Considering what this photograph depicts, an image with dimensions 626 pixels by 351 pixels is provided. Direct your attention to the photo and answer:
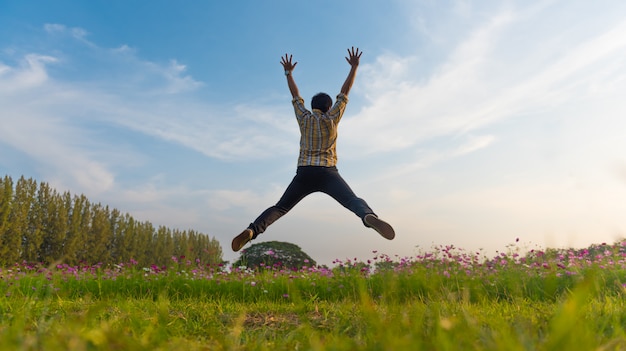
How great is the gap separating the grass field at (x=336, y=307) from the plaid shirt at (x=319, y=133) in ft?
6.26

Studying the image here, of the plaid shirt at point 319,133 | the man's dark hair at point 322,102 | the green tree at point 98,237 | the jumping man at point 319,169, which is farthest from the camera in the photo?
the green tree at point 98,237

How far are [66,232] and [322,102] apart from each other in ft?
102

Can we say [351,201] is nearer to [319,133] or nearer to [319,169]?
[319,169]

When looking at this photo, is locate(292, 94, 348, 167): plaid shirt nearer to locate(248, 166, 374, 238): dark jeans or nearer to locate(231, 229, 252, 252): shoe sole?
locate(248, 166, 374, 238): dark jeans

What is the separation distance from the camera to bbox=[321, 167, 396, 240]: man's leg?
248 inches

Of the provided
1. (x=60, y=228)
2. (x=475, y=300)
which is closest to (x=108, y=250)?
(x=60, y=228)

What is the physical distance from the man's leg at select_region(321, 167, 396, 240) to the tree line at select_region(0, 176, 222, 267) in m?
19.7

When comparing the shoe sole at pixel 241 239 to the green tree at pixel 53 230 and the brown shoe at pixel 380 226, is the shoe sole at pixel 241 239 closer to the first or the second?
the brown shoe at pixel 380 226

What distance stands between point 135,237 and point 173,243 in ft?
16.7

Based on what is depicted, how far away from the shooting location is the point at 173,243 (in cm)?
4331

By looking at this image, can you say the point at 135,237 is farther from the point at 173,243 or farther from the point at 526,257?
the point at 526,257

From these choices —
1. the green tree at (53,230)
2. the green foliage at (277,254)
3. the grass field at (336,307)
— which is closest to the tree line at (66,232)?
the green tree at (53,230)

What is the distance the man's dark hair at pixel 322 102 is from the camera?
7.76 m

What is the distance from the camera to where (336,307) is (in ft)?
16.9
